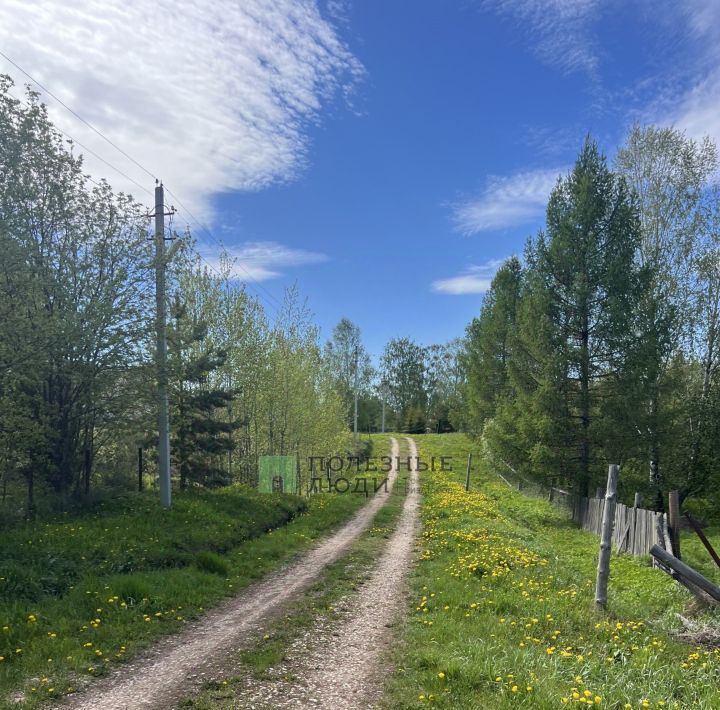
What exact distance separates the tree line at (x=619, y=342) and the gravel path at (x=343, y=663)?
12285 mm

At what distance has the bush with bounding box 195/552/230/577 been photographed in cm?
1035

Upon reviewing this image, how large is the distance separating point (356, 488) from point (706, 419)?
716 inches

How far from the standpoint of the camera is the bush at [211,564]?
10352mm

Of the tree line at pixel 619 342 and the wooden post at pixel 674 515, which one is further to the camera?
the tree line at pixel 619 342

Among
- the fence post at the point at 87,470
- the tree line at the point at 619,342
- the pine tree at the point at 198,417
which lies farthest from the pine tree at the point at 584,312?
the fence post at the point at 87,470

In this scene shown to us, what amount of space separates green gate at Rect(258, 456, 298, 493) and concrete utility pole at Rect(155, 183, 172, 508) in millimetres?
8172

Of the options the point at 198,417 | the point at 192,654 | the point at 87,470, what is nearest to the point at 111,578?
the point at 192,654

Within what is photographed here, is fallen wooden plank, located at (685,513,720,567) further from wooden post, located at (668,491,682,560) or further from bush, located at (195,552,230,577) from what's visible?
bush, located at (195,552,230,577)

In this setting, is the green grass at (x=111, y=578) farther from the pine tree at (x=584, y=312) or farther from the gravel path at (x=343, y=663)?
the pine tree at (x=584, y=312)

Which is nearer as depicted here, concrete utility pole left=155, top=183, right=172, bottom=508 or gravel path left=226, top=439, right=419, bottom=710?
gravel path left=226, top=439, right=419, bottom=710

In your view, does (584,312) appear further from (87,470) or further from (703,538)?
(87,470)

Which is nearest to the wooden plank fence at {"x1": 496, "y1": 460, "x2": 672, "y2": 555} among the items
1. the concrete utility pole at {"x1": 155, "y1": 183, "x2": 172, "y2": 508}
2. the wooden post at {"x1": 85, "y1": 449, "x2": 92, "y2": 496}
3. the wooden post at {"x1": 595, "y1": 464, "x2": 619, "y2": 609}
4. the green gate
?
the wooden post at {"x1": 595, "y1": 464, "x2": 619, "y2": 609}

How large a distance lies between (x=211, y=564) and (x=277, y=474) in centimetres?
1318

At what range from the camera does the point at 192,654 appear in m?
6.42
